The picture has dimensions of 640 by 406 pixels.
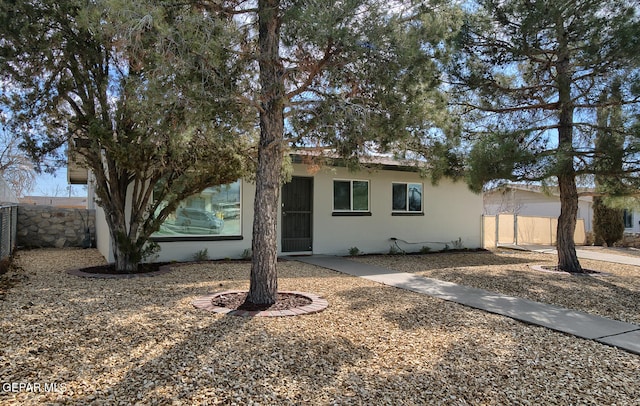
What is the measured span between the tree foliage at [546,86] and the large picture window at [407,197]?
3673 millimetres

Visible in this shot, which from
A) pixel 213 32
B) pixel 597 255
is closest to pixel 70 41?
pixel 213 32

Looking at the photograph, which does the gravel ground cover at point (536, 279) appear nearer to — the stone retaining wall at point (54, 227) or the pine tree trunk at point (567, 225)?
the pine tree trunk at point (567, 225)

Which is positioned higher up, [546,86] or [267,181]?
[546,86]

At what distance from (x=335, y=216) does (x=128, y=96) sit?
21.8ft

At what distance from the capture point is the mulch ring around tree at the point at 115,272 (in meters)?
7.32

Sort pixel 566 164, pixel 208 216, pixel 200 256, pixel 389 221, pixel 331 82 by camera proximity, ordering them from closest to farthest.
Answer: pixel 331 82 < pixel 566 164 < pixel 200 256 < pixel 208 216 < pixel 389 221

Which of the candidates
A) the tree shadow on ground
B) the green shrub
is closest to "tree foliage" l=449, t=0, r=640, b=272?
the tree shadow on ground

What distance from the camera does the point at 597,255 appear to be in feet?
44.0

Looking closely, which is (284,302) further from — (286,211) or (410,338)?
(286,211)

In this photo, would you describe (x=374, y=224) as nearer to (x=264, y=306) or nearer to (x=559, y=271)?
(x=559, y=271)

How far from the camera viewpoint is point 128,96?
6.09 metres

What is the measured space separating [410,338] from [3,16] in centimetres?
668

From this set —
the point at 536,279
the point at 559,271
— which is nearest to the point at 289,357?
the point at 536,279

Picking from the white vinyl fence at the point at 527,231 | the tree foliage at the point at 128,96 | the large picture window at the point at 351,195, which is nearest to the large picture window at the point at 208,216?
the tree foliage at the point at 128,96
